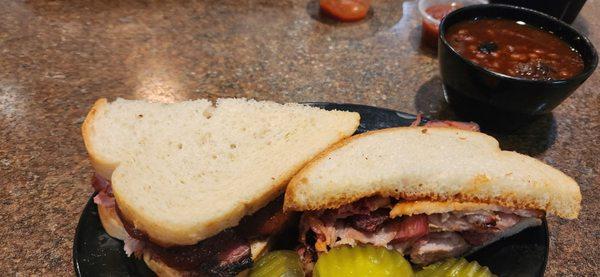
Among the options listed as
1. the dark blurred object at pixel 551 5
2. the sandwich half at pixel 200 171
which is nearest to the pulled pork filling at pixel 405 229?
the sandwich half at pixel 200 171

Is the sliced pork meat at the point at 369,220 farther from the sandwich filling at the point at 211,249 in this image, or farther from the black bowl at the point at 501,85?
the black bowl at the point at 501,85

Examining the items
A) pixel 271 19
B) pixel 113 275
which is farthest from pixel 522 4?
pixel 113 275

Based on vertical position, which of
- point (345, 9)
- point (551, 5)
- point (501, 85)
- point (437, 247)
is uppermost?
point (501, 85)

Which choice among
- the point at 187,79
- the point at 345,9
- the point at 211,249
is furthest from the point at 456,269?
the point at 345,9

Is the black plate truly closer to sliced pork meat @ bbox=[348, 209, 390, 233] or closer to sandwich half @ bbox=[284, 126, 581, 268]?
sandwich half @ bbox=[284, 126, 581, 268]

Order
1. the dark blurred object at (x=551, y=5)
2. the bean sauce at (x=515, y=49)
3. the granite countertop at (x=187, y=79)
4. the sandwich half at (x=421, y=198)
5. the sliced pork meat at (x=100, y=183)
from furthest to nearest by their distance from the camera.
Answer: the dark blurred object at (x=551, y=5), the bean sauce at (x=515, y=49), the granite countertop at (x=187, y=79), the sliced pork meat at (x=100, y=183), the sandwich half at (x=421, y=198)

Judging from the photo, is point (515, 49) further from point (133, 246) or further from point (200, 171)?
point (133, 246)

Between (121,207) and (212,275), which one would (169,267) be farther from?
(121,207)

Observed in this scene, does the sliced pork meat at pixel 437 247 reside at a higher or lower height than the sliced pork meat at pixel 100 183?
lower
